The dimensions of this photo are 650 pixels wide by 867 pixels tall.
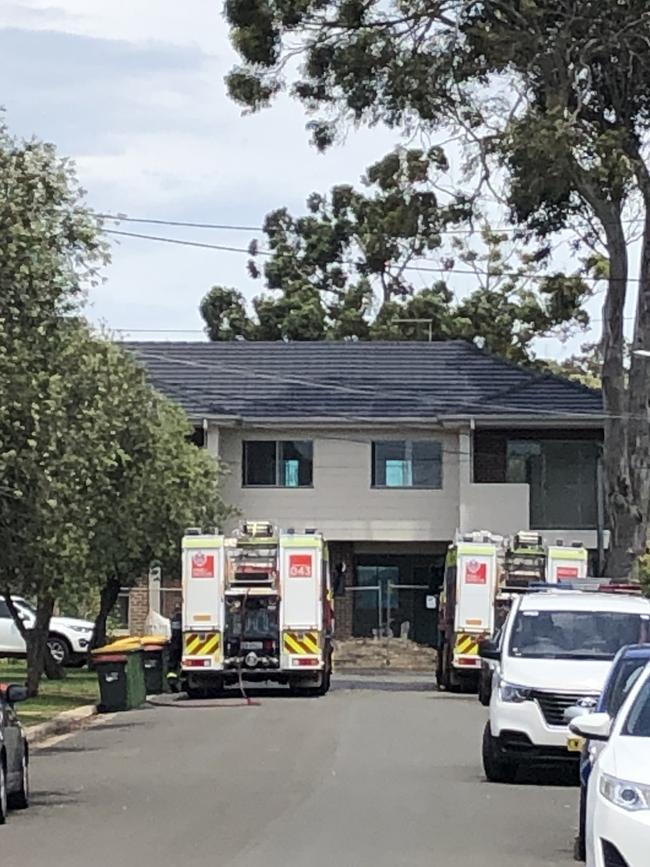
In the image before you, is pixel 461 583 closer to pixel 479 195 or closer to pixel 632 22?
pixel 479 195

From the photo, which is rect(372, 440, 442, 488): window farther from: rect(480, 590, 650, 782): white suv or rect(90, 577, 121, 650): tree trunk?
rect(480, 590, 650, 782): white suv

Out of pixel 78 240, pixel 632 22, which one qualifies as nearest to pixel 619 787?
pixel 78 240

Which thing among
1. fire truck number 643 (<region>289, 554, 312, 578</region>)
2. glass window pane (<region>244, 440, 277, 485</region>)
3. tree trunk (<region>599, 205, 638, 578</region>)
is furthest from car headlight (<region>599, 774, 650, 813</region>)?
glass window pane (<region>244, 440, 277, 485</region>)

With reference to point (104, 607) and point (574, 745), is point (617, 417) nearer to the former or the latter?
point (104, 607)

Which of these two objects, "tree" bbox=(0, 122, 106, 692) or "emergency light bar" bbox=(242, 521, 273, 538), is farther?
"emergency light bar" bbox=(242, 521, 273, 538)

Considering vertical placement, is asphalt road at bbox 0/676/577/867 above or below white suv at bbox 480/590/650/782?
below

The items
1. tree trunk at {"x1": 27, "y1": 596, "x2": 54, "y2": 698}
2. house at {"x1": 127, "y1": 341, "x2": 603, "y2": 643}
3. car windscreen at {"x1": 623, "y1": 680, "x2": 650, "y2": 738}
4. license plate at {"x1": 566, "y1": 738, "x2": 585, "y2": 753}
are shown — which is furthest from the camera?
house at {"x1": 127, "y1": 341, "x2": 603, "y2": 643}

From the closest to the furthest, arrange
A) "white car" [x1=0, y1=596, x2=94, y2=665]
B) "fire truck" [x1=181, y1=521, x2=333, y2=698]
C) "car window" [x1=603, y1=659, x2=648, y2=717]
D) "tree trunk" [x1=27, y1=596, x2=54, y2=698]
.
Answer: "car window" [x1=603, y1=659, x2=648, y2=717] → "tree trunk" [x1=27, y1=596, x2=54, y2=698] → "fire truck" [x1=181, y1=521, x2=333, y2=698] → "white car" [x1=0, y1=596, x2=94, y2=665]

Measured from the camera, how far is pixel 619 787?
9430 mm

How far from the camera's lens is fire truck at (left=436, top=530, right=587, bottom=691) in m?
35.8

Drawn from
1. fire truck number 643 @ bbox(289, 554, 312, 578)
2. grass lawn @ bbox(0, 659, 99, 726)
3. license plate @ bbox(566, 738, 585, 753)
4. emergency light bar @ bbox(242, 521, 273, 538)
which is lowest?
grass lawn @ bbox(0, 659, 99, 726)

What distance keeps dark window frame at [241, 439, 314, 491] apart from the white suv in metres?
30.1

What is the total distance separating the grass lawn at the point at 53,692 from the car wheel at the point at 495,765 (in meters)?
9.30

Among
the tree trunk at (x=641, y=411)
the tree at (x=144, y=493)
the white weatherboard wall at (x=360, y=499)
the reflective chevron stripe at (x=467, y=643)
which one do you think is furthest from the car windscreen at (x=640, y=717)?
the white weatherboard wall at (x=360, y=499)
